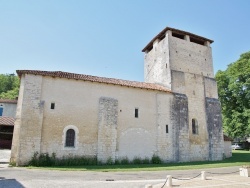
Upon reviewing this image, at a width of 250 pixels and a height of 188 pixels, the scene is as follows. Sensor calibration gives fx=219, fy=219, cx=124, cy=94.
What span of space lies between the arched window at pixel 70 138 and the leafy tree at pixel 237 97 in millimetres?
19993

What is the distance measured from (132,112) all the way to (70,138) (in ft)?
17.7

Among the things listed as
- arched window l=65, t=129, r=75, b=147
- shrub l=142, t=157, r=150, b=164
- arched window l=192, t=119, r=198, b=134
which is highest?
arched window l=192, t=119, r=198, b=134

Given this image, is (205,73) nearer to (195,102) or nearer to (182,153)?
(195,102)

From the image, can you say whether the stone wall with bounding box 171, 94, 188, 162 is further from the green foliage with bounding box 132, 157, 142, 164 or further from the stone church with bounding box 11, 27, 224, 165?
the green foliage with bounding box 132, 157, 142, 164

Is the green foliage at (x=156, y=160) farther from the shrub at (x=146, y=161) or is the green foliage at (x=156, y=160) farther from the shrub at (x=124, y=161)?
the shrub at (x=124, y=161)

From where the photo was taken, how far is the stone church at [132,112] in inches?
603

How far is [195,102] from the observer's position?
21172 millimetres

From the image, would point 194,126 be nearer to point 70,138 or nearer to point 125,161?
point 125,161

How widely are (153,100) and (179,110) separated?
2711 mm

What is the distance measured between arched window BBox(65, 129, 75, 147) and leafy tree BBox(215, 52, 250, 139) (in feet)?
65.6

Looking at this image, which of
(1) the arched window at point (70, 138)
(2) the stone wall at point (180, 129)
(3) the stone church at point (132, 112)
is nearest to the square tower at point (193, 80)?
(3) the stone church at point (132, 112)

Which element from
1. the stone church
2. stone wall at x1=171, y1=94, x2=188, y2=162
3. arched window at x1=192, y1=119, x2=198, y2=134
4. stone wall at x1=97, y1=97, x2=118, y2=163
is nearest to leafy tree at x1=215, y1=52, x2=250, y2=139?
the stone church

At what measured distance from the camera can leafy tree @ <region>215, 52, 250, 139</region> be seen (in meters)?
26.7

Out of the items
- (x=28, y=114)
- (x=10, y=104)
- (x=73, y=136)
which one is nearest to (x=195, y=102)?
(x=73, y=136)
